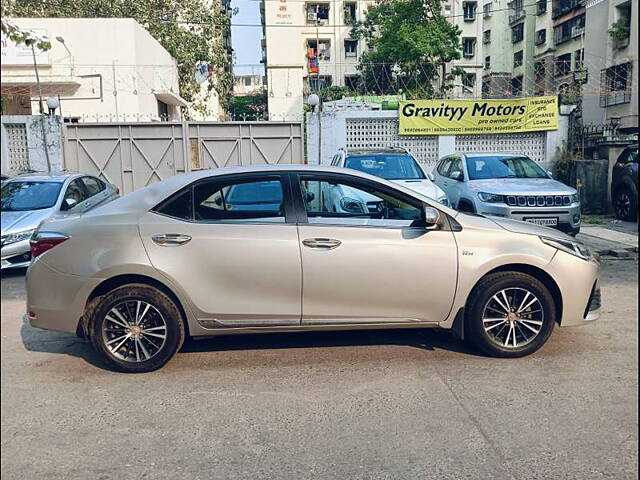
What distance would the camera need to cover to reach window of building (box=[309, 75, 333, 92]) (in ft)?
126

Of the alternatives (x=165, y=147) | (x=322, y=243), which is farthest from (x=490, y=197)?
(x=165, y=147)

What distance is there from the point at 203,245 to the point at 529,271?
2.66 metres

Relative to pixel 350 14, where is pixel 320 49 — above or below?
below

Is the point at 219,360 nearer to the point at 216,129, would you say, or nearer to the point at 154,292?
the point at 154,292

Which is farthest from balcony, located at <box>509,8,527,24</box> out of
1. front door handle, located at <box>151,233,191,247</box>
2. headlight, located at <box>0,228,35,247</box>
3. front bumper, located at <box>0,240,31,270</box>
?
front door handle, located at <box>151,233,191,247</box>

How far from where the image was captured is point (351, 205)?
15.2ft

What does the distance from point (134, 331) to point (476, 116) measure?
13.1 metres

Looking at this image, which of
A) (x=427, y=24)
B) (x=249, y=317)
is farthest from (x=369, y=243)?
(x=427, y=24)

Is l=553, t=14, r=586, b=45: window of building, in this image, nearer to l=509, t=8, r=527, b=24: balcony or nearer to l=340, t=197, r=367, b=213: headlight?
l=509, t=8, r=527, b=24: balcony

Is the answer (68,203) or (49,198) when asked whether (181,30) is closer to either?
(68,203)

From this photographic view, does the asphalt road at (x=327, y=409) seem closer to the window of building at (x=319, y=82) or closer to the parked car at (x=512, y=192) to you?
the parked car at (x=512, y=192)

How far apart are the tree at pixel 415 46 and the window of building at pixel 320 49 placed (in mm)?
5500

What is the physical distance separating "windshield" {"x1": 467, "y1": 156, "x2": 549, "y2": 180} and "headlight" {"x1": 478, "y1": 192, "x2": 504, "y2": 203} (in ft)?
3.39

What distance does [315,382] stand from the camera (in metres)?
4.13
